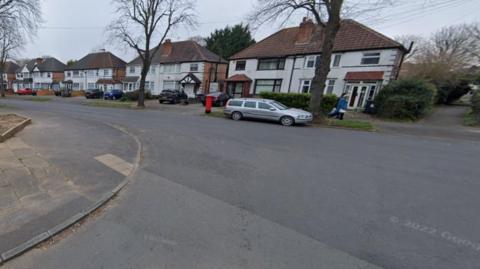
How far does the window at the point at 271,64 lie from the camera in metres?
25.8

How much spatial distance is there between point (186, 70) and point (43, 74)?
47971 millimetres

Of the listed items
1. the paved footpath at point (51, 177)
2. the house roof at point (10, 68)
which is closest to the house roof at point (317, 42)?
the paved footpath at point (51, 177)

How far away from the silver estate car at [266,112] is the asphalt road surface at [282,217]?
646 centimetres

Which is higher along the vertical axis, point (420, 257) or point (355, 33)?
point (355, 33)

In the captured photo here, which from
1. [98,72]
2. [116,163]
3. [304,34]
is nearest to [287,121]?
[116,163]

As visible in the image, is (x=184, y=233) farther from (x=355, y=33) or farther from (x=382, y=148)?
(x=355, y=33)

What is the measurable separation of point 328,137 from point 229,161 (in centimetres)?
552

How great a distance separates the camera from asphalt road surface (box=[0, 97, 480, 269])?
258 centimetres

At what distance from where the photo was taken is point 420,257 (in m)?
2.66

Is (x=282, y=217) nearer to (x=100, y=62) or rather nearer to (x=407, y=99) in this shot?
(x=407, y=99)

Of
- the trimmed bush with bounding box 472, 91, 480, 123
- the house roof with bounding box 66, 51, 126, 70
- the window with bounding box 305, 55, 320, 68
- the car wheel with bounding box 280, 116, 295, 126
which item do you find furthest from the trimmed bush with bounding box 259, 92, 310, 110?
the house roof with bounding box 66, 51, 126, 70

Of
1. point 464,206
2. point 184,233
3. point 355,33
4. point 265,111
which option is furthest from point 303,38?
point 184,233

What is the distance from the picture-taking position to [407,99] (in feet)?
49.0

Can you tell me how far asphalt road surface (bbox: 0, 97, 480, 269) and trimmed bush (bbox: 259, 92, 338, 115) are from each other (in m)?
11.5
